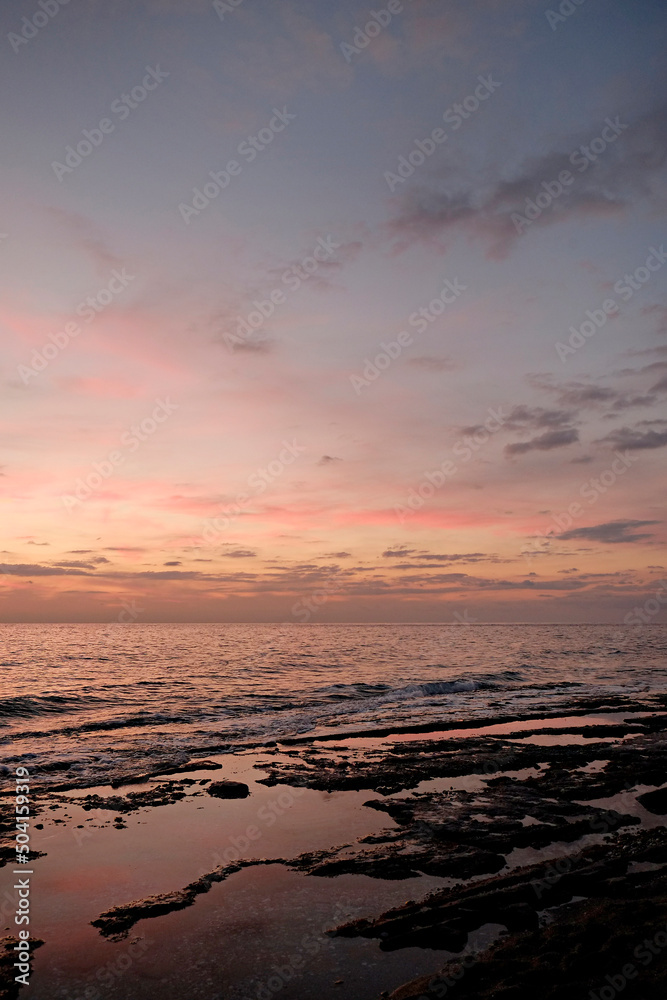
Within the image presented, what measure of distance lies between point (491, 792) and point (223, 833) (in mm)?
7953

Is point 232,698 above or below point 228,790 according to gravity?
below

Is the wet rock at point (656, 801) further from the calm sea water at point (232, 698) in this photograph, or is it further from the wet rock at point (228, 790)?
the calm sea water at point (232, 698)

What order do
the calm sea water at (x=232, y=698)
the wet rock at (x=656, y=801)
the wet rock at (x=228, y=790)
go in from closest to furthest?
the wet rock at (x=656, y=801)
the wet rock at (x=228, y=790)
the calm sea water at (x=232, y=698)

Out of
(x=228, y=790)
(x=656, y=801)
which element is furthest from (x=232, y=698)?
(x=656, y=801)

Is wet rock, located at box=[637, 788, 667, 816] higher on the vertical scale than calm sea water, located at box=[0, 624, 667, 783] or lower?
higher

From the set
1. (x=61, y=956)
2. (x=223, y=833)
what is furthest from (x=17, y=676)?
(x=61, y=956)

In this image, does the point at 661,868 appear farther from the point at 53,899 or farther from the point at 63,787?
the point at 63,787

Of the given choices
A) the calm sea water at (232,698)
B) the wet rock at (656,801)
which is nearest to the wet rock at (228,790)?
the calm sea water at (232,698)

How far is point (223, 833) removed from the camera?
14.2 m

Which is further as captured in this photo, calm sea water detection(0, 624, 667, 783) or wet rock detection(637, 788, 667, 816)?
calm sea water detection(0, 624, 667, 783)

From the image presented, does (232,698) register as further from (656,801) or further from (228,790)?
(656,801)

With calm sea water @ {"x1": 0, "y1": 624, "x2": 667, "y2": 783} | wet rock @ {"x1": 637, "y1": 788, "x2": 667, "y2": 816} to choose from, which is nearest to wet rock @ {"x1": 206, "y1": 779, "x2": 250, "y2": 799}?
calm sea water @ {"x1": 0, "y1": 624, "x2": 667, "y2": 783}

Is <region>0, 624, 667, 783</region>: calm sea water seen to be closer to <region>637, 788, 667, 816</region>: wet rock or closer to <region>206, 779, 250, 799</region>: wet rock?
<region>206, 779, 250, 799</region>: wet rock

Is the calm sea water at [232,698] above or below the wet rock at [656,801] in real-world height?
below
